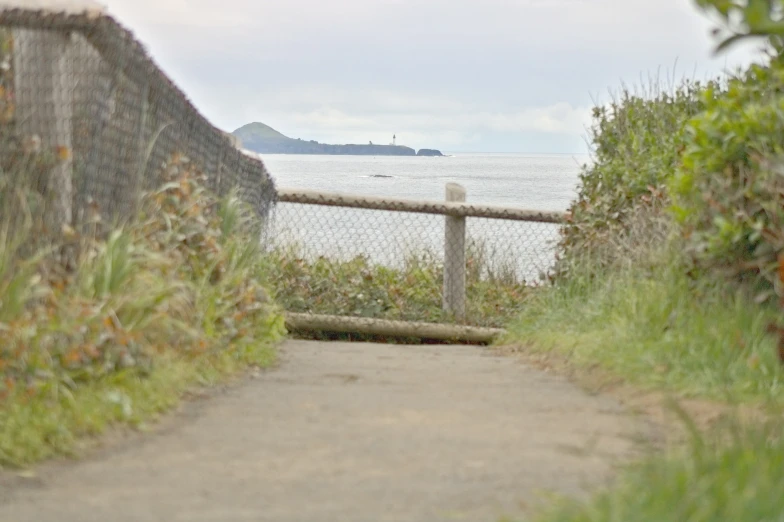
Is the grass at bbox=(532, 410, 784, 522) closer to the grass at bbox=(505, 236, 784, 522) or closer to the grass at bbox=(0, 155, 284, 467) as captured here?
the grass at bbox=(505, 236, 784, 522)

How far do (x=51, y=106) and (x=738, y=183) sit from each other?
3777mm

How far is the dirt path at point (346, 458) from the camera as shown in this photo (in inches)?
149

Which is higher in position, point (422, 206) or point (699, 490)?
point (422, 206)

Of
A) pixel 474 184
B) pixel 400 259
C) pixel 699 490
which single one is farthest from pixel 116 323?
pixel 474 184

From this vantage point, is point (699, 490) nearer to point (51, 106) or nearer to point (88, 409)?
point (88, 409)

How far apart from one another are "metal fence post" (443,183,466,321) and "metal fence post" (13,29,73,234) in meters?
5.96

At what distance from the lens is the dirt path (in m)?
3.79

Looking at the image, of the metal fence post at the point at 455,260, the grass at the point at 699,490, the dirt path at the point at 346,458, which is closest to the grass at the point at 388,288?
the metal fence post at the point at 455,260

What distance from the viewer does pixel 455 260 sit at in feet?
38.7

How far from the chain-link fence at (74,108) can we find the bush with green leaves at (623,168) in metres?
4.12

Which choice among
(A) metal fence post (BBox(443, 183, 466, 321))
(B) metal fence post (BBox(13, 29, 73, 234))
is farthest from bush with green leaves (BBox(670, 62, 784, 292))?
(A) metal fence post (BBox(443, 183, 466, 321))

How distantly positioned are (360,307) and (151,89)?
16.3ft

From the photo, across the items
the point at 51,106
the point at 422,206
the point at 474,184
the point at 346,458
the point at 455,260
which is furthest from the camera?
the point at 474,184

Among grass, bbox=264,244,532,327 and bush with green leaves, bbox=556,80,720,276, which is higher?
bush with green leaves, bbox=556,80,720,276
